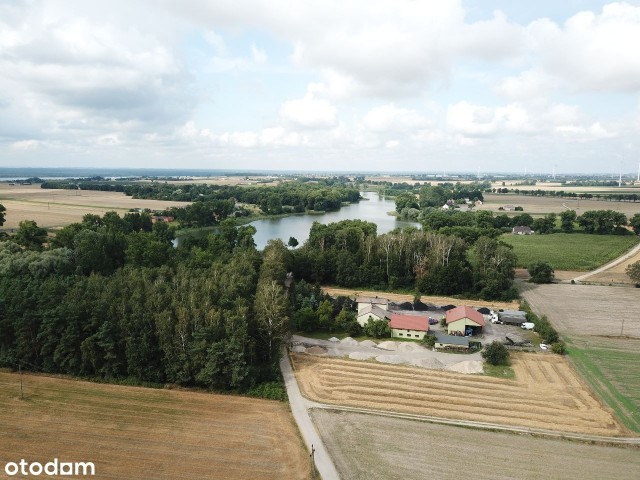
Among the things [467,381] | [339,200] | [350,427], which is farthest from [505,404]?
[339,200]

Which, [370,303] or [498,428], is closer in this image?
[498,428]

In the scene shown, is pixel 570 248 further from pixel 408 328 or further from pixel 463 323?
pixel 408 328

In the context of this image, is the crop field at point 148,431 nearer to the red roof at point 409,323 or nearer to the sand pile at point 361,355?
the sand pile at point 361,355

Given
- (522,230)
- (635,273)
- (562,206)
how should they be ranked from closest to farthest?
(635,273) → (522,230) → (562,206)

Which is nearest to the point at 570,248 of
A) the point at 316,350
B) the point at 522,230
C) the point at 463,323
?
the point at 522,230

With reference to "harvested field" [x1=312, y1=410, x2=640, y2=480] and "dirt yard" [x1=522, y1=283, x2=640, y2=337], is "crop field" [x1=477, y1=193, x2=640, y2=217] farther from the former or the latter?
"harvested field" [x1=312, y1=410, x2=640, y2=480]

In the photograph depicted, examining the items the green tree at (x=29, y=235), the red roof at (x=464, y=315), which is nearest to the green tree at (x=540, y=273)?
the red roof at (x=464, y=315)
